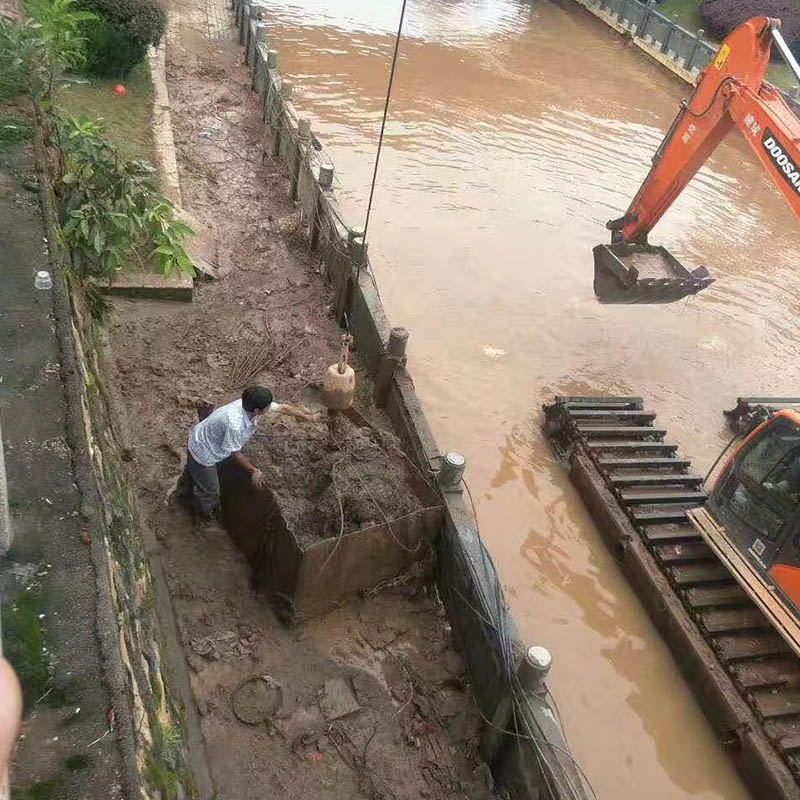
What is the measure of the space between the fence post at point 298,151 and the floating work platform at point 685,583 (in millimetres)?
5931

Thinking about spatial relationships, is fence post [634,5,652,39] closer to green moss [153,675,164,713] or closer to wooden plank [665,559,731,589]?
wooden plank [665,559,731,589]

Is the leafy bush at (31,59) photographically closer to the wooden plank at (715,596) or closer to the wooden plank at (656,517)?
the wooden plank at (656,517)

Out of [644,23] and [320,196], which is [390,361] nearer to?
[320,196]

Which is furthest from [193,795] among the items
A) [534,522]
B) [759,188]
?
[759,188]

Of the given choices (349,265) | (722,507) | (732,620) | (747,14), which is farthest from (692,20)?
(732,620)

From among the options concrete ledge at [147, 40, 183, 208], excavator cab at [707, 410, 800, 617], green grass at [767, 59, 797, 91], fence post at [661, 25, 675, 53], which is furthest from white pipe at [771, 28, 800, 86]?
fence post at [661, 25, 675, 53]

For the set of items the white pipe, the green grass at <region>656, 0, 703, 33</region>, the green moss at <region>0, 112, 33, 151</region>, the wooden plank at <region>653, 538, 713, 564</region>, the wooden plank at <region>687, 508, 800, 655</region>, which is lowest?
the wooden plank at <region>653, 538, 713, 564</region>

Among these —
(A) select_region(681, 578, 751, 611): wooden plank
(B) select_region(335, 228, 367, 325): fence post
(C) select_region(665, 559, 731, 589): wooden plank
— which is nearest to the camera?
(A) select_region(681, 578, 751, 611): wooden plank

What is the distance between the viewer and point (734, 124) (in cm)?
852

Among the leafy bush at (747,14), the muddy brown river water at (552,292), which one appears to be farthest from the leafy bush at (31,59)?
the leafy bush at (747,14)

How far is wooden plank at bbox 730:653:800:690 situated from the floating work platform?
0.03 ft

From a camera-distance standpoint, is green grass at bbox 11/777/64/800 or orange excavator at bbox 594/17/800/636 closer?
green grass at bbox 11/777/64/800

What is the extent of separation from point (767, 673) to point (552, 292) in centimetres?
688

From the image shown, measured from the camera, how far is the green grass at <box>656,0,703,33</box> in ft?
86.7
